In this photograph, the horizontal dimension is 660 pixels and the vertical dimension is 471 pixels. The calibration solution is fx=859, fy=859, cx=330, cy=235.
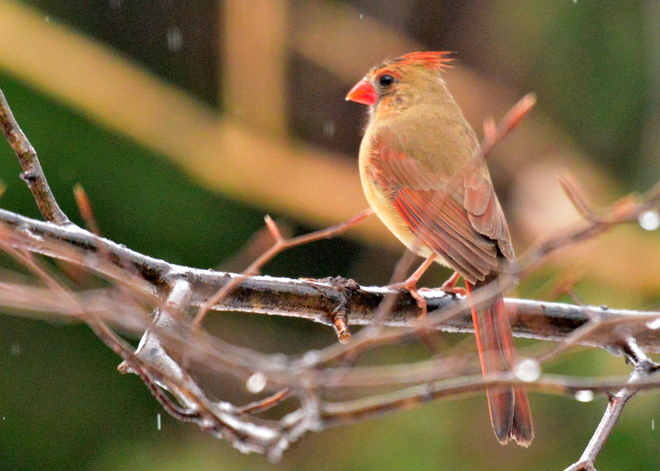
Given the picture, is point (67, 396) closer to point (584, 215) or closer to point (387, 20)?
point (387, 20)

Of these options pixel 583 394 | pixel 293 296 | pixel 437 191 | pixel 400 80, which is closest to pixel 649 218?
pixel 583 394

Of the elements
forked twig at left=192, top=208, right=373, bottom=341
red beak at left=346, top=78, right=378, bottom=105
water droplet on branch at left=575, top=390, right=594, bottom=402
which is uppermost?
red beak at left=346, top=78, right=378, bottom=105

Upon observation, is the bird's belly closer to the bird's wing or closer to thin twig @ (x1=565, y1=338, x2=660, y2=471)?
the bird's wing

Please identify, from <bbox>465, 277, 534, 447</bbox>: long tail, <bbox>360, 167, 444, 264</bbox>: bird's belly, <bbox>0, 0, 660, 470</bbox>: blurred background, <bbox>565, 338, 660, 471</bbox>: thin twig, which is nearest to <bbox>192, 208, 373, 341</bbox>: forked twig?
<bbox>465, 277, 534, 447</bbox>: long tail

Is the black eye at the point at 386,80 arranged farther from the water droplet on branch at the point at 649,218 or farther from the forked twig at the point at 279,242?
the water droplet on branch at the point at 649,218

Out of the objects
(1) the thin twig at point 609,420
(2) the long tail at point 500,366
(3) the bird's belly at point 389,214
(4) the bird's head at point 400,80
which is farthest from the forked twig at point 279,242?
(4) the bird's head at point 400,80

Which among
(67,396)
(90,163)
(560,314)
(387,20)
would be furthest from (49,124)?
(560,314)

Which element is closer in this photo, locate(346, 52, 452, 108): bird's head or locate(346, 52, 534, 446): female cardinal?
locate(346, 52, 534, 446): female cardinal
